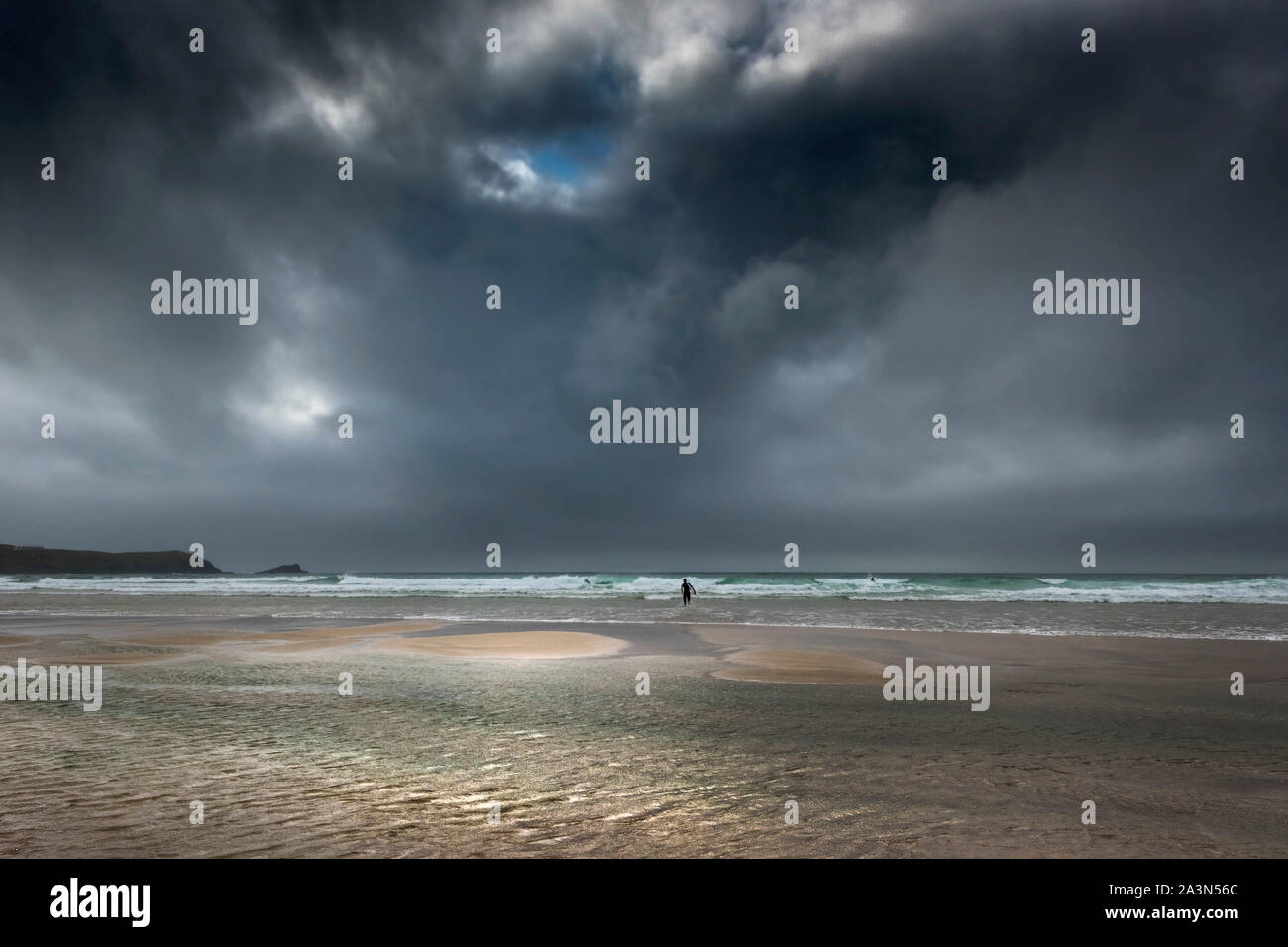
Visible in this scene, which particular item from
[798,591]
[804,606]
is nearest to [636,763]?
[804,606]

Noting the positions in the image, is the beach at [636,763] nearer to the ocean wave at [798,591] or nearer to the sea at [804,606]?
the sea at [804,606]

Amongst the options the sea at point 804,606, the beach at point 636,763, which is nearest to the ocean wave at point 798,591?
the sea at point 804,606

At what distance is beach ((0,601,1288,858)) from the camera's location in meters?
4.71

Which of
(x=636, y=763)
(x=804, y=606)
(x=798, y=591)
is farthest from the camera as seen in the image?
(x=798, y=591)

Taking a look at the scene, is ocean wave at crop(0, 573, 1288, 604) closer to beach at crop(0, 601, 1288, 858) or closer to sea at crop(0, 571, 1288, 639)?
sea at crop(0, 571, 1288, 639)

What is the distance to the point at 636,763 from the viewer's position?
22.2ft

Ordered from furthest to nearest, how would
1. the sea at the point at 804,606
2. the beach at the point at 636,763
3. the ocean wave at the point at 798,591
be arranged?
the ocean wave at the point at 798,591 → the sea at the point at 804,606 → the beach at the point at 636,763

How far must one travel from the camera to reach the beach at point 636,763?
186 inches

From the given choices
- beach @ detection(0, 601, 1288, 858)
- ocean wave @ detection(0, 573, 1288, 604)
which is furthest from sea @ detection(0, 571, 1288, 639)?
beach @ detection(0, 601, 1288, 858)

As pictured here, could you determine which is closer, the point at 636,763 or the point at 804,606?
the point at 636,763

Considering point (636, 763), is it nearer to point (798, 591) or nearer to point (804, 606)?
point (804, 606)

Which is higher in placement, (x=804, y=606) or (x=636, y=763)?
(x=636, y=763)

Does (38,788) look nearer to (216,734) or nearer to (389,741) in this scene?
(216,734)

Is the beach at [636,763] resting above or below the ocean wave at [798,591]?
above
